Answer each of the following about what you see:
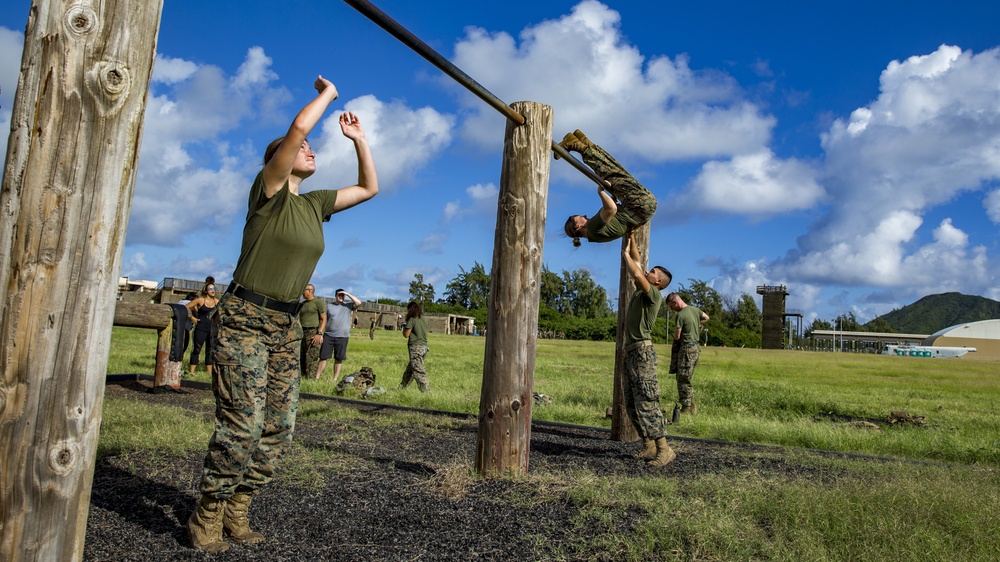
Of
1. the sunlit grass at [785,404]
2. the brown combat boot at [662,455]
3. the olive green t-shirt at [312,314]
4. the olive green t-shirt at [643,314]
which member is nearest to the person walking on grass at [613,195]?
the olive green t-shirt at [643,314]

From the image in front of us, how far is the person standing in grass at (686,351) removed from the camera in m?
11.6

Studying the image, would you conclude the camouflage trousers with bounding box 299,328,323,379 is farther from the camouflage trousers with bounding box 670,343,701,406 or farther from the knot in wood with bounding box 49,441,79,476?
the knot in wood with bounding box 49,441,79,476

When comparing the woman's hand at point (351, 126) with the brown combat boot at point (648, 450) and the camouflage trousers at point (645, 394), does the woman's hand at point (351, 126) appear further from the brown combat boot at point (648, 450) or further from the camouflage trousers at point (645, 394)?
the brown combat boot at point (648, 450)

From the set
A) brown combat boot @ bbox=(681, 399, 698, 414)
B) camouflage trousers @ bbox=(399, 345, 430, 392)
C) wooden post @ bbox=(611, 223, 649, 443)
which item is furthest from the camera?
camouflage trousers @ bbox=(399, 345, 430, 392)

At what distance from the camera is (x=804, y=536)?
411 centimetres

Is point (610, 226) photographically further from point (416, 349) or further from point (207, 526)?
point (416, 349)

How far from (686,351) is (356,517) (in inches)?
323

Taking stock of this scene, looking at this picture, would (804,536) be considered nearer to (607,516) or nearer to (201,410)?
(607,516)

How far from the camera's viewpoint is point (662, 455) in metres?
7.14

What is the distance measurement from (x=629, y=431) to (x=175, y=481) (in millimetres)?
5303

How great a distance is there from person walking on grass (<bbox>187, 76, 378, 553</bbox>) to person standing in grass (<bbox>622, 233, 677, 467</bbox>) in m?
3.92

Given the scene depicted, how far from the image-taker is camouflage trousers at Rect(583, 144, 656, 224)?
6.92m

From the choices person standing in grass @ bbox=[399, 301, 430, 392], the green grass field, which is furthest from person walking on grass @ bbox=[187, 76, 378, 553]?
person standing in grass @ bbox=[399, 301, 430, 392]

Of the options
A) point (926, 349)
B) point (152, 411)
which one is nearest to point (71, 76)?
point (152, 411)
